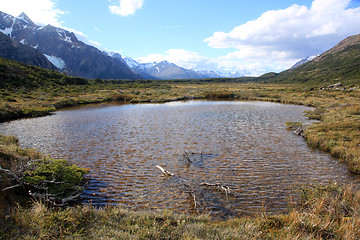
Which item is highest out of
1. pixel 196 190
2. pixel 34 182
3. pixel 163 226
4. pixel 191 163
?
pixel 34 182

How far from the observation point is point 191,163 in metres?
13.8

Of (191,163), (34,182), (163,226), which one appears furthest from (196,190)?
(34,182)

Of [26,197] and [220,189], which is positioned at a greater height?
[26,197]

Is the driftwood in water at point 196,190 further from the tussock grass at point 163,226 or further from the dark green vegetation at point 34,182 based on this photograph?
the dark green vegetation at point 34,182

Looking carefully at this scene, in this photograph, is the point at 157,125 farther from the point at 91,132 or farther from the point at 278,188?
the point at 278,188

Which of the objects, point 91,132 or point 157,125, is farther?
point 157,125

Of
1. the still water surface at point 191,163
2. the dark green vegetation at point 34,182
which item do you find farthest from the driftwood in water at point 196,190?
the dark green vegetation at point 34,182

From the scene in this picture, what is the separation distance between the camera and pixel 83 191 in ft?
32.8

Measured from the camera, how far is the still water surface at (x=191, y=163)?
9391 millimetres

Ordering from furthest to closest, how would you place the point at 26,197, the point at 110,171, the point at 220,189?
1. the point at 110,171
2. the point at 220,189
3. the point at 26,197

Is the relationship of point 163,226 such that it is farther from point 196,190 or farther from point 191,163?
point 191,163

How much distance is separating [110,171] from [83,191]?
2.69m

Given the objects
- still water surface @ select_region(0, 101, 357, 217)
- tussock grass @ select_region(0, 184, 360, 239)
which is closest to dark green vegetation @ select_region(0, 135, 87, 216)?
still water surface @ select_region(0, 101, 357, 217)

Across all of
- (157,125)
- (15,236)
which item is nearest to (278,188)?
(15,236)
